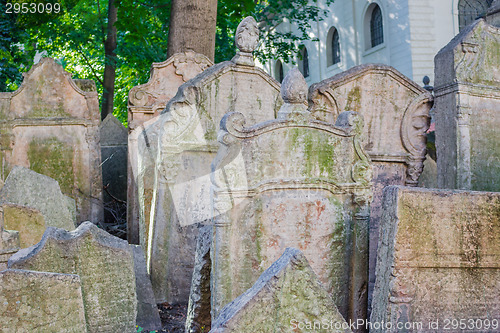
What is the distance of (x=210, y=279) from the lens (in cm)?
502

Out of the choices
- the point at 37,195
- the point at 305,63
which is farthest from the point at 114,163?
the point at 305,63

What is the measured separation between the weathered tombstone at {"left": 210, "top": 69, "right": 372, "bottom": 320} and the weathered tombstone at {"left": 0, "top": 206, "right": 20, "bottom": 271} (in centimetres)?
190

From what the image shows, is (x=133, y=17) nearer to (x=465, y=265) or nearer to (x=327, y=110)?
(x=327, y=110)

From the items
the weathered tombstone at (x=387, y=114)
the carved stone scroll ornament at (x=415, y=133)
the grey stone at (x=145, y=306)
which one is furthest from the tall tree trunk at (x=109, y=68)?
the grey stone at (x=145, y=306)

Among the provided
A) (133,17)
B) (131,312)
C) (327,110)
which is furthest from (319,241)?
(133,17)

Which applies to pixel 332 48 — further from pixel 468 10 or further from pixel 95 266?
Answer: pixel 95 266

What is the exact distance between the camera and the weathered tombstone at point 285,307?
2.76m

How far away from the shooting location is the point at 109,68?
1438 centimetres

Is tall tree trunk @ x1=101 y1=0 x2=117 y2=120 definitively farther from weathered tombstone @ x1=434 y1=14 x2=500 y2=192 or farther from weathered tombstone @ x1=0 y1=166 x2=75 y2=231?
weathered tombstone @ x1=434 y1=14 x2=500 y2=192

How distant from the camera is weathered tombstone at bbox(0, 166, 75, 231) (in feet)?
22.8

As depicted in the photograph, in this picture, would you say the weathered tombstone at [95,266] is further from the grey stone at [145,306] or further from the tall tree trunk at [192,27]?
the tall tree trunk at [192,27]

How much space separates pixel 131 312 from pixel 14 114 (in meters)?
5.17

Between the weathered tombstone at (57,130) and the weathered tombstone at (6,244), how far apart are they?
3.66m

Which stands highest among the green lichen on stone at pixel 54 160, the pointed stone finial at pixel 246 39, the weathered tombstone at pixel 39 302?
the pointed stone finial at pixel 246 39
